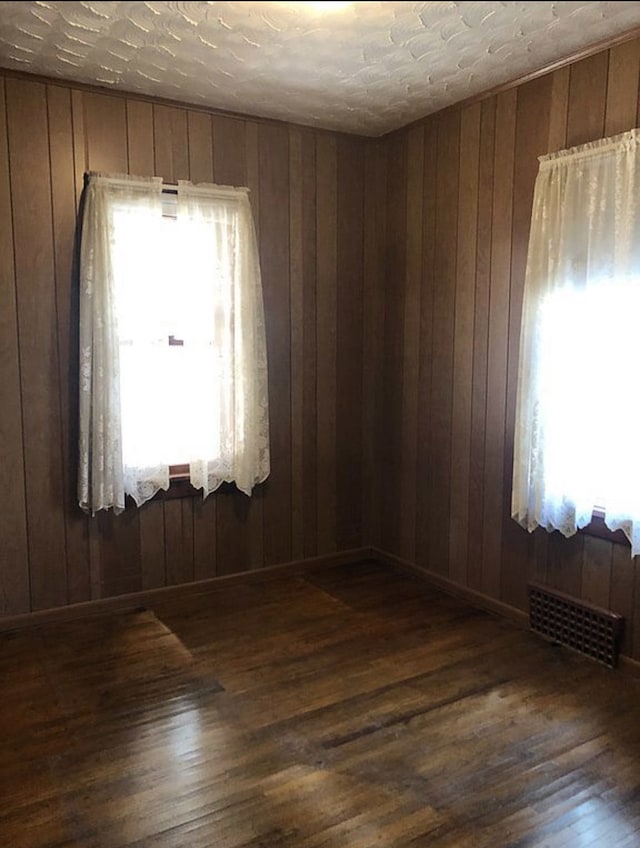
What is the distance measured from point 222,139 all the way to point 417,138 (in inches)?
43.2

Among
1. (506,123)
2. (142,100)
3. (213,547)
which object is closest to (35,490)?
(213,547)

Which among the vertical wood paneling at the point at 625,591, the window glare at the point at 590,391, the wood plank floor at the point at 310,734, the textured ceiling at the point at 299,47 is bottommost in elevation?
the wood plank floor at the point at 310,734

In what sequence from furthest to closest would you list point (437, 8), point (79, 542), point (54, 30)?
point (79, 542), point (54, 30), point (437, 8)

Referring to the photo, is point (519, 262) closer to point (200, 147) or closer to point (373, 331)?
point (373, 331)

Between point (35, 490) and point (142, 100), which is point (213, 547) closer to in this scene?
point (35, 490)

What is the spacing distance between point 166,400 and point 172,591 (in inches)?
41.8

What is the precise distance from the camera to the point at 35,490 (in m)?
3.40

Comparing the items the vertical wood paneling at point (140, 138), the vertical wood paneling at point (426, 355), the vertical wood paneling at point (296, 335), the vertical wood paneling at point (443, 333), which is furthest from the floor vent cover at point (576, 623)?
the vertical wood paneling at point (140, 138)

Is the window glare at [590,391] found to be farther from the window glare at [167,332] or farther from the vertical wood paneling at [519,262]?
the window glare at [167,332]

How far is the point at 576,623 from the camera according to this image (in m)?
3.11

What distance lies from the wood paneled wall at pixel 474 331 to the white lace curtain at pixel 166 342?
92 centimetres

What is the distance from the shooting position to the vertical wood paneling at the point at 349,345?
4.14 meters

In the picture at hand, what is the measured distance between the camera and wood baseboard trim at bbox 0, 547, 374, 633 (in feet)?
11.3

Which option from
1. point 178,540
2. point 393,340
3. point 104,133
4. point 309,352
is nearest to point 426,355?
point 393,340
